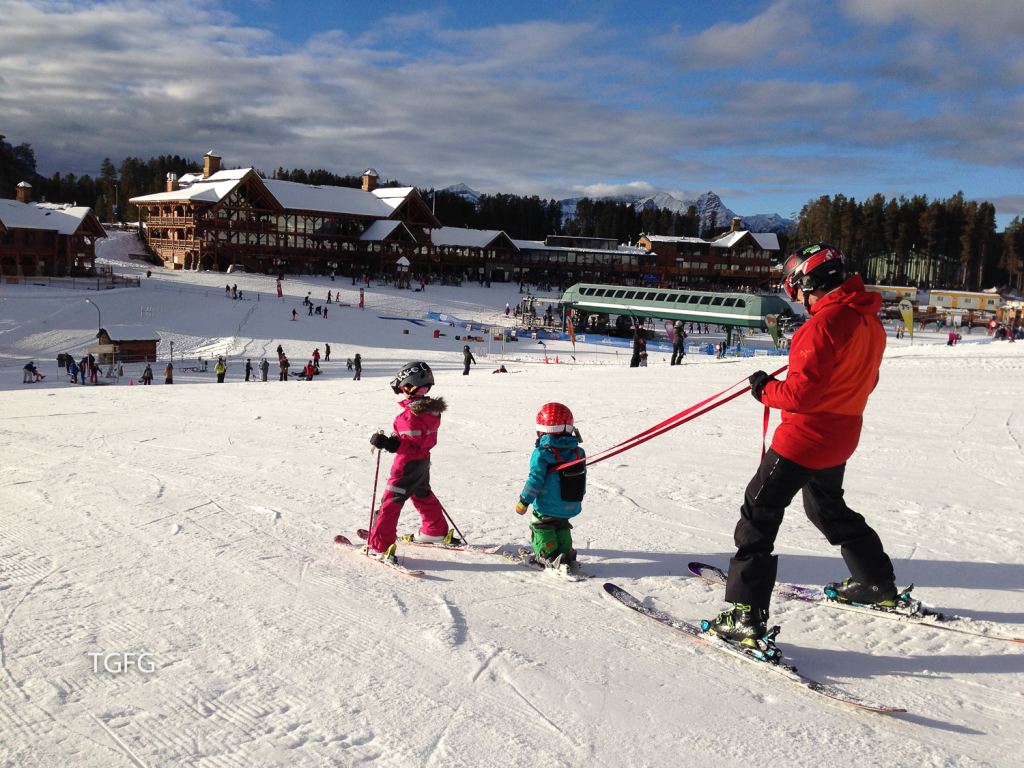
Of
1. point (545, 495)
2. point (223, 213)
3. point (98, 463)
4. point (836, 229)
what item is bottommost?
point (98, 463)

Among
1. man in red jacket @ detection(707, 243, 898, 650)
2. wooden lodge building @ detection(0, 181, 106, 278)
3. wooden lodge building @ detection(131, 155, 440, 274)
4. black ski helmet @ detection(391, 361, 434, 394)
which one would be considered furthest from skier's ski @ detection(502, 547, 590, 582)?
wooden lodge building @ detection(131, 155, 440, 274)

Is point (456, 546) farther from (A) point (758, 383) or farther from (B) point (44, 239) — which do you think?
(B) point (44, 239)

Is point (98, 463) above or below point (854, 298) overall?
below

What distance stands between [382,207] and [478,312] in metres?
16.9

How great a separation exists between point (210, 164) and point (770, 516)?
57.6 meters

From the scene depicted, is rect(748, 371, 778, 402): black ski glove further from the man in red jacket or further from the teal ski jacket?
the teal ski jacket

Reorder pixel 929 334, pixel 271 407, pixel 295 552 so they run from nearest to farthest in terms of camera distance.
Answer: pixel 295 552
pixel 271 407
pixel 929 334

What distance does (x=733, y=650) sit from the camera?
114 inches

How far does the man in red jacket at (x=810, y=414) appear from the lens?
2656mm

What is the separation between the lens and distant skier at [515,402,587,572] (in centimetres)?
375

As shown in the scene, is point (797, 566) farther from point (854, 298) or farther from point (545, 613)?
point (854, 298)

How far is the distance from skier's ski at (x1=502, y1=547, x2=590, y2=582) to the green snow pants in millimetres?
70

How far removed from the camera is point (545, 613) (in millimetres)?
3316

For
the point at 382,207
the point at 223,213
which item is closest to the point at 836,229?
the point at 382,207
